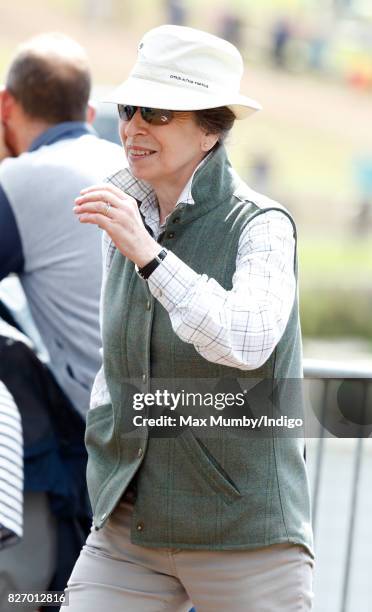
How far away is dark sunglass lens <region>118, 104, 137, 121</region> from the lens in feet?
9.11

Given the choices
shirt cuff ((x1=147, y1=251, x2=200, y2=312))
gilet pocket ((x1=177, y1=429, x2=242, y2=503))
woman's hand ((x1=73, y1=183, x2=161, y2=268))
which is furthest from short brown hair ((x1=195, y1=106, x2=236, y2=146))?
gilet pocket ((x1=177, y1=429, x2=242, y2=503))

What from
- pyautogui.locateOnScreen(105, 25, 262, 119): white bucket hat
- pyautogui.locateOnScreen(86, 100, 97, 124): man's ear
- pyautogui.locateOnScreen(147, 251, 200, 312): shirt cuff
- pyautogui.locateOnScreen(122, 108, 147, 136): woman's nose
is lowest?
pyautogui.locateOnScreen(147, 251, 200, 312): shirt cuff

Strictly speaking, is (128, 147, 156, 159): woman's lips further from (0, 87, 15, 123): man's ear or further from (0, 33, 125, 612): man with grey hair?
(0, 87, 15, 123): man's ear

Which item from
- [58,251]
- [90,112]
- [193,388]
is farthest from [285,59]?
[193,388]

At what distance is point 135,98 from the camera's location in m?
2.73

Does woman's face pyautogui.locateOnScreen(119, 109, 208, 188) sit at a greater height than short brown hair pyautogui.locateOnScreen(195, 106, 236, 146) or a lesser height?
lesser

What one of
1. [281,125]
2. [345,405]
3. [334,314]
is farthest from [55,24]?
[345,405]

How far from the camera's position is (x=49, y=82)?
397 cm

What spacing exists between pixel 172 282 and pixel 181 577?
28.6 inches

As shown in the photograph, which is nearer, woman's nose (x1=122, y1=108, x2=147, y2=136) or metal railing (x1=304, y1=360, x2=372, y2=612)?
woman's nose (x1=122, y1=108, x2=147, y2=136)

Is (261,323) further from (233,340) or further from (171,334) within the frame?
(171,334)

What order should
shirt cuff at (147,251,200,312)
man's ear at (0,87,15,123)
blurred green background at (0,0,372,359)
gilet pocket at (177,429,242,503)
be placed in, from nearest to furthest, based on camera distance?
shirt cuff at (147,251,200,312)
gilet pocket at (177,429,242,503)
man's ear at (0,87,15,123)
blurred green background at (0,0,372,359)

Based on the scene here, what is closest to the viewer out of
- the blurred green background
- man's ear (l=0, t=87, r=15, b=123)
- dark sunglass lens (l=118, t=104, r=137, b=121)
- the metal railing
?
dark sunglass lens (l=118, t=104, r=137, b=121)

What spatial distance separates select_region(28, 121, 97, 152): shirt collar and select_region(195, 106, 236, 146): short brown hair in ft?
4.01
